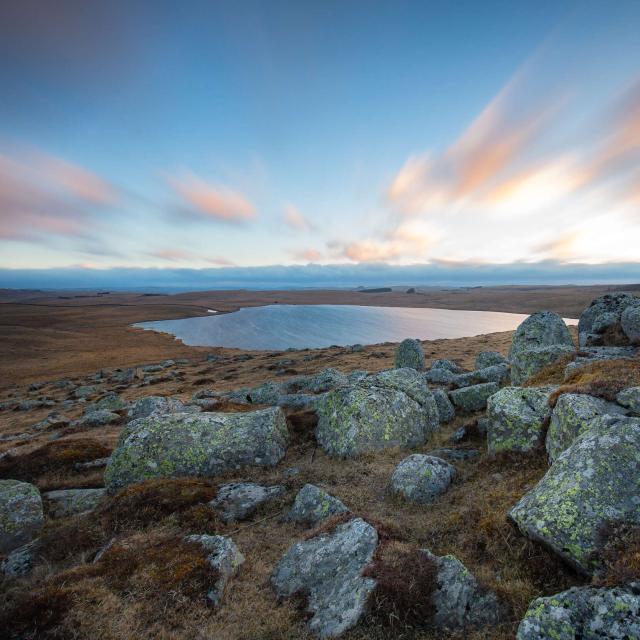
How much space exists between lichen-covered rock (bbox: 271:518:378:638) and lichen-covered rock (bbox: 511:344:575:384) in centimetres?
1637

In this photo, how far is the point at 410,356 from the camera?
1569 inches

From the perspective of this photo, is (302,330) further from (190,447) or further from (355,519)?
(355,519)

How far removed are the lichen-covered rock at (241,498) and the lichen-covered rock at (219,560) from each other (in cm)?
208

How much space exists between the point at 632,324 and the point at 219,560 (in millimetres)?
24093

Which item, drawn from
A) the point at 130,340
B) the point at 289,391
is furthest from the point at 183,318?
the point at 289,391

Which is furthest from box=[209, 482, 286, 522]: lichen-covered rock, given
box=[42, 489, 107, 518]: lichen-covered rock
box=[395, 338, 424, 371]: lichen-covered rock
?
box=[395, 338, 424, 371]: lichen-covered rock

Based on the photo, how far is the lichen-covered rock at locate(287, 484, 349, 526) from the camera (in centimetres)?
1016

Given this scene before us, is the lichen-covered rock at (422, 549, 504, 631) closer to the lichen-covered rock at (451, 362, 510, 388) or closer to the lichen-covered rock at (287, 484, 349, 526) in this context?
the lichen-covered rock at (287, 484, 349, 526)

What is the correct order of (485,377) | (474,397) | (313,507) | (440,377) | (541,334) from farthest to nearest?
(440,377) < (541,334) < (485,377) < (474,397) < (313,507)

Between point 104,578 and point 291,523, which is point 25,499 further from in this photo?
point 291,523

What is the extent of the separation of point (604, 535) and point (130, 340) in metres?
123

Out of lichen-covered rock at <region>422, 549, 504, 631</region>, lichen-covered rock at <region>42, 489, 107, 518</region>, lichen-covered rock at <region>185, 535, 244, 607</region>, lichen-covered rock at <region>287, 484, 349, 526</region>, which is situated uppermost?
lichen-covered rock at <region>422, 549, 504, 631</region>

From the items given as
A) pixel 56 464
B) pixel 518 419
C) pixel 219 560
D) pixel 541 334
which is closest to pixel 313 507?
pixel 219 560

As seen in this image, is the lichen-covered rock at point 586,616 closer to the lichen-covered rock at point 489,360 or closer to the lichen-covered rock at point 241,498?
the lichen-covered rock at point 241,498
